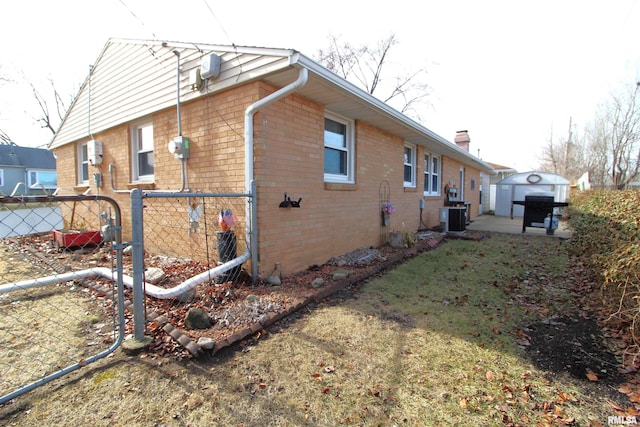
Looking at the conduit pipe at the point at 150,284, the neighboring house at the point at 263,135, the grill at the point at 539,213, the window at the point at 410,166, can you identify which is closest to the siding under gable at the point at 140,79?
the neighboring house at the point at 263,135

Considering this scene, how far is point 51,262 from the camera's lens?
5992mm

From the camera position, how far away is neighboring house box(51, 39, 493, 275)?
435cm

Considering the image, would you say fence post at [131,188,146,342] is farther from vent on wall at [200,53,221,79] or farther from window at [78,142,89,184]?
window at [78,142,89,184]

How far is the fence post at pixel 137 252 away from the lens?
2.64m

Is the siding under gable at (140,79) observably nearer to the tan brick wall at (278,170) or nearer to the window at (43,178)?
the tan brick wall at (278,170)

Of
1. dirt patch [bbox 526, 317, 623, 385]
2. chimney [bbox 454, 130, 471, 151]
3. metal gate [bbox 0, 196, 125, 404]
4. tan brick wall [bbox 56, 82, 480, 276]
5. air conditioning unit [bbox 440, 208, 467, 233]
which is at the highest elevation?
chimney [bbox 454, 130, 471, 151]

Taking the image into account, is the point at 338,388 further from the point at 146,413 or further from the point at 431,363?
the point at 146,413

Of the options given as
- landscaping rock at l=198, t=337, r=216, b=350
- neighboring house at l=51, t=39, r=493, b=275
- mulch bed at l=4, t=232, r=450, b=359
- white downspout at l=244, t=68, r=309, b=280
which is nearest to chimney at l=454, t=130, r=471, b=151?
neighboring house at l=51, t=39, r=493, b=275

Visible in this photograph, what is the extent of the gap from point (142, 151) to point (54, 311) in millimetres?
3961

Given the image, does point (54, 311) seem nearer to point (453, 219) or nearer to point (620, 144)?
point (453, 219)

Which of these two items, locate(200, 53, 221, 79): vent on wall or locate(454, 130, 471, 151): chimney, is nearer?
locate(200, 53, 221, 79): vent on wall

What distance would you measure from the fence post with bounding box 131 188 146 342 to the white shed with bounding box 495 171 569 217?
62.7 ft

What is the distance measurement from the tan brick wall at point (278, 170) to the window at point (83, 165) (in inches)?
106

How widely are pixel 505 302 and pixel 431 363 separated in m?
2.20
